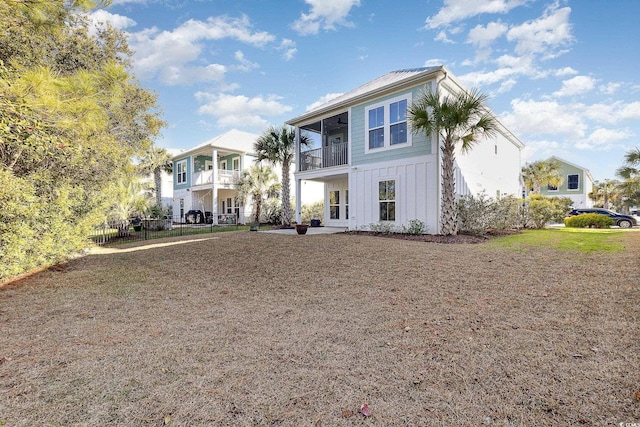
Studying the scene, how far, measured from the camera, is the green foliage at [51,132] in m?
5.16

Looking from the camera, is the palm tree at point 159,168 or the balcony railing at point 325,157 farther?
the palm tree at point 159,168

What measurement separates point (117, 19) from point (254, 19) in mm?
4960

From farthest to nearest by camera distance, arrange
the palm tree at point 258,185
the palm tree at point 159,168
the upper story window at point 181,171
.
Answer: the upper story window at point 181,171 < the palm tree at point 159,168 < the palm tree at point 258,185

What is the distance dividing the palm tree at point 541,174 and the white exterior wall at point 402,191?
81.3 ft

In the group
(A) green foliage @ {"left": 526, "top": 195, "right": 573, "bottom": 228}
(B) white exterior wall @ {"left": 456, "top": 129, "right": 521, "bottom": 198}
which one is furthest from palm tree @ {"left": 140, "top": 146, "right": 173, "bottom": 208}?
(A) green foliage @ {"left": 526, "top": 195, "right": 573, "bottom": 228}

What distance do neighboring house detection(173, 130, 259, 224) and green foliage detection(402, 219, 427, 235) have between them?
1487 cm

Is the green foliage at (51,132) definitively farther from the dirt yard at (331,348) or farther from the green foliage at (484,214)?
the green foliage at (484,214)

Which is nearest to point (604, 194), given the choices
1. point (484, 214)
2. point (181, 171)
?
point (484, 214)

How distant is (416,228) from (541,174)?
2533 centimetres

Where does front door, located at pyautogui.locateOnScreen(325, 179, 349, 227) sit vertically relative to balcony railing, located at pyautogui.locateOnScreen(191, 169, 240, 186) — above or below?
below

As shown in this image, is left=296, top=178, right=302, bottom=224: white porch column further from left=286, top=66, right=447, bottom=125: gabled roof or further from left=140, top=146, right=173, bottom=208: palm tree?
left=140, top=146, right=173, bottom=208: palm tree

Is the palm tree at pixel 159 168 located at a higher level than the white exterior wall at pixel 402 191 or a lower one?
higher

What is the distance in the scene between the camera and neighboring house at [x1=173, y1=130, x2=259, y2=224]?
931 inches

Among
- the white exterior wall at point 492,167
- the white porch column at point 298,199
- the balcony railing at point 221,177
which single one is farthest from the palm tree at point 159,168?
the white exterior wall at point 492,167
